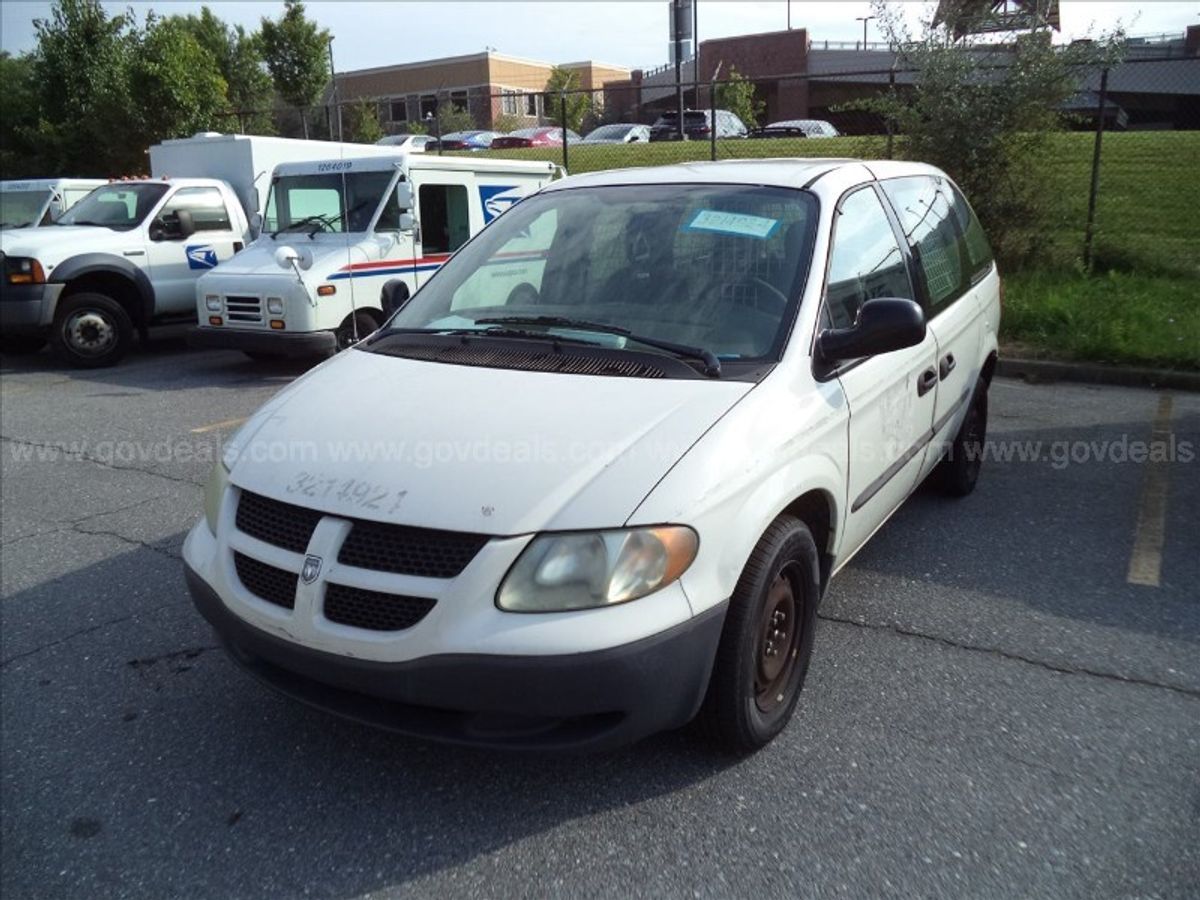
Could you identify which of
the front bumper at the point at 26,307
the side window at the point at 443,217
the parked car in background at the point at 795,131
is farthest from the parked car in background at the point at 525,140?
the front bumper at the point at 26,307

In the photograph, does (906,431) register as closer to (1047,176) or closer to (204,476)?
(204,476)

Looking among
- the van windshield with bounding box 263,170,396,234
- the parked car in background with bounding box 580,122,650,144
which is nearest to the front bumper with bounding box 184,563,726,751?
the van windshield with bounding box 263,170,396,234

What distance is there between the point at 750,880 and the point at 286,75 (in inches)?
1001

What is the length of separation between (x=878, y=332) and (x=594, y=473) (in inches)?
44.5

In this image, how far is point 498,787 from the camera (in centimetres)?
281

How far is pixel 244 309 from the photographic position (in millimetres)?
8984

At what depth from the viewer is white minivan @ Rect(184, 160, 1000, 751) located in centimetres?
238

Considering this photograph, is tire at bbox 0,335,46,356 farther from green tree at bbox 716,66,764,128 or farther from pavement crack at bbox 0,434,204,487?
green tree at bbox 716,66,764,128

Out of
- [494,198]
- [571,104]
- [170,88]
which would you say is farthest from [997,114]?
[571,104]

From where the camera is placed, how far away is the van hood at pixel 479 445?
245 centimetres

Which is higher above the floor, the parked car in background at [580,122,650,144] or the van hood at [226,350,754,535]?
the parked car in background at [580,122,650,144]

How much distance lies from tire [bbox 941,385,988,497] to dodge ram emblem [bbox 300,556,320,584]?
139 inches

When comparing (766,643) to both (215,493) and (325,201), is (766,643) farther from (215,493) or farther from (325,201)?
(325,201)

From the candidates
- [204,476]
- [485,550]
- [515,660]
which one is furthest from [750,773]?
[204,476]
